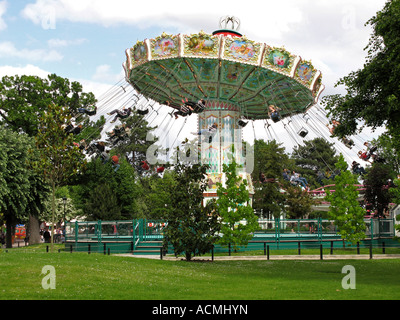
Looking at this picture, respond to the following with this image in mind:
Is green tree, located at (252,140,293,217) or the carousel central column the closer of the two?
the carousel central column

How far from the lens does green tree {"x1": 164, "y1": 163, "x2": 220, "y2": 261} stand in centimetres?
1998

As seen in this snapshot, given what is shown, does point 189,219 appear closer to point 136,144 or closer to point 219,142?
point 219,142

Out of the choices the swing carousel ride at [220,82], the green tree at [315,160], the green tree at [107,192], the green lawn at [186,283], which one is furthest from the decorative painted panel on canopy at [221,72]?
the green tree at [315,160]

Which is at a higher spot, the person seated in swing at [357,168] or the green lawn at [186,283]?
the person seated in swing at [357,168]

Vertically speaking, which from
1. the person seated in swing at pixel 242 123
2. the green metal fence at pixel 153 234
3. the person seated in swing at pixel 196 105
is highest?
the person seated in swing at pixel 196 105

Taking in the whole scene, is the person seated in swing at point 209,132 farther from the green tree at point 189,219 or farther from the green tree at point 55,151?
the green tree at point 189,219

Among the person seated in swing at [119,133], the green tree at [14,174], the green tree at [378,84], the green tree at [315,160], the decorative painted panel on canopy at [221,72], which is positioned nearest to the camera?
the green tree at [378,84]

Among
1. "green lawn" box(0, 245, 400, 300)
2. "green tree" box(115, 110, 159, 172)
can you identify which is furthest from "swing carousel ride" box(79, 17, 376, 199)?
"green tree" box(115, 110, 159, 172)

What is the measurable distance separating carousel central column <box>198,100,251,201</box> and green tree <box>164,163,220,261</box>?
9.67 meters

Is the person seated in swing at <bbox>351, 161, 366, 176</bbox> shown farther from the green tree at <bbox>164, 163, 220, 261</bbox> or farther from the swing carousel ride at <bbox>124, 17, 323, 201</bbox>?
the green tree at <bbox>164, 163, 220, 261</bbox>

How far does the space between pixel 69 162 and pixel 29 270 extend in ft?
34.9

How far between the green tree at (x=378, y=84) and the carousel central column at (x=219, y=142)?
13.9m

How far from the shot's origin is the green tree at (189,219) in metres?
20.0
